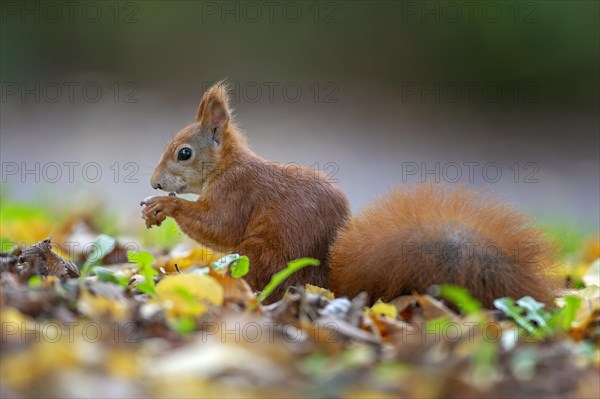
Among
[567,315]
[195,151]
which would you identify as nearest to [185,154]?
[195,151]

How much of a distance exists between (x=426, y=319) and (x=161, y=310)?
1.74 ft

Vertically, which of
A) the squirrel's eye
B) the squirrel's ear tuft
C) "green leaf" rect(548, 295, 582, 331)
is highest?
the squirrel's ear tuft

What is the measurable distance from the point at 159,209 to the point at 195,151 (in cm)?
19

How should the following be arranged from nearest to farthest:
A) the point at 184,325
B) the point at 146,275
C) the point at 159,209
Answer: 1. the point at 184,325
2. the point at 146,275
3. the point at 159,209

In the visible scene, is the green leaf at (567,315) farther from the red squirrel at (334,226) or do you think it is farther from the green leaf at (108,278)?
the green leaf at (108,278)

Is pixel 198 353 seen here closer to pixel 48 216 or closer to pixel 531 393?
pixel 531 393

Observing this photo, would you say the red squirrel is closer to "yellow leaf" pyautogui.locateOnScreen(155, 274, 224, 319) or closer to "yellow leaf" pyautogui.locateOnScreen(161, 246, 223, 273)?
"yellow leaf" pyautogui.locateOnScreen(161, 246, 223, 273)

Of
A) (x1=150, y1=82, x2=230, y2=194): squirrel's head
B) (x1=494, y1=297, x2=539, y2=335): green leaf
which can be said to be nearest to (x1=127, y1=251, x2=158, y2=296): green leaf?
(x1=150, y1=82, x2=230, y2=194): squirrel's head

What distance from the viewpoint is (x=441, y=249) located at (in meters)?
1.78

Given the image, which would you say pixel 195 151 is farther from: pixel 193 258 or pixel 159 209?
pixel 193 258

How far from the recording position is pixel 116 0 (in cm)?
659

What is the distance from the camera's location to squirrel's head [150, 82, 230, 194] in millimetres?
2242

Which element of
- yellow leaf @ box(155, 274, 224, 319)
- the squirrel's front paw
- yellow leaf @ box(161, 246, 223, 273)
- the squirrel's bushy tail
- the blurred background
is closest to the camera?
yellow leaf @ box(155, 274, 224, 319)

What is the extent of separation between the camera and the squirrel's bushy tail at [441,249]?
1770 millimetres
